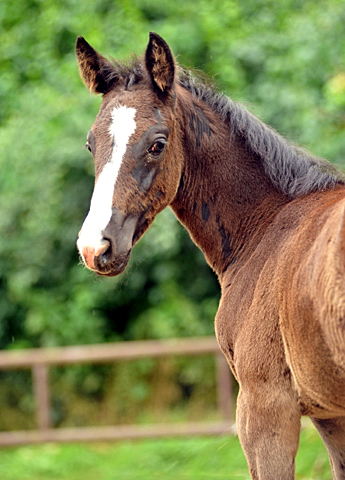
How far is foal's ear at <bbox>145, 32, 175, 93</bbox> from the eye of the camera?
2711 mm

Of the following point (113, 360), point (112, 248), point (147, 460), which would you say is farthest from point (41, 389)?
point (112, 248)

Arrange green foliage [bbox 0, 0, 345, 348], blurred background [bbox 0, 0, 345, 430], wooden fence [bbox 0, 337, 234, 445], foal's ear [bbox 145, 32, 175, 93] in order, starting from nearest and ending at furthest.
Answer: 1. foal's ear [bbox 145, 32, 175, 93]
2. wooden fence [bbox 0, 337, 234, 445]
3. green foliage [bbox 0, 0, 345, 348]
4. blurred background [bbox 0, 0, 345, 430]

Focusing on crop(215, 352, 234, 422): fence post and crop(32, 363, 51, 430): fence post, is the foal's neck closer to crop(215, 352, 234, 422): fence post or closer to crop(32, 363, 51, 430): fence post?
crop(215, 352, 234, 422): fence post

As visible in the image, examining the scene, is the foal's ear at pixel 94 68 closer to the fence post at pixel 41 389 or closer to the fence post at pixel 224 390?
the fence post at pixel 224 390

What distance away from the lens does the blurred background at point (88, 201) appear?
7.32 metres

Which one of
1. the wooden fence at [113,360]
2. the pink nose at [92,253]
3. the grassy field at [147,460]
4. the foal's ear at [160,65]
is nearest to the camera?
the pink nose at [92,253]

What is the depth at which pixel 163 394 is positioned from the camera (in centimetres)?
785

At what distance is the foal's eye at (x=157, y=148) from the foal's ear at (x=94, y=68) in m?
0.49

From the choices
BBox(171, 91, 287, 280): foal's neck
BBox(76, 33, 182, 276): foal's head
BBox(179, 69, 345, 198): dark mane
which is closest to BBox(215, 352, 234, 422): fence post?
BBox(171, 91, 287, 280): foal's neck

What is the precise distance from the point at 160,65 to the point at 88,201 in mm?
4859

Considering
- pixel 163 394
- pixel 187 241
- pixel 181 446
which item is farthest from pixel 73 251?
pixel 181 446

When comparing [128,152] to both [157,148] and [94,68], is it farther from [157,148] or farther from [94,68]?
[94,68]

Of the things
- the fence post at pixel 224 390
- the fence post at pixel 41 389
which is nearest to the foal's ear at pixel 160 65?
the fence post at pixel 224 390

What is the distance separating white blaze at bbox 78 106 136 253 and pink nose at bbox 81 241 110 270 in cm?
1
